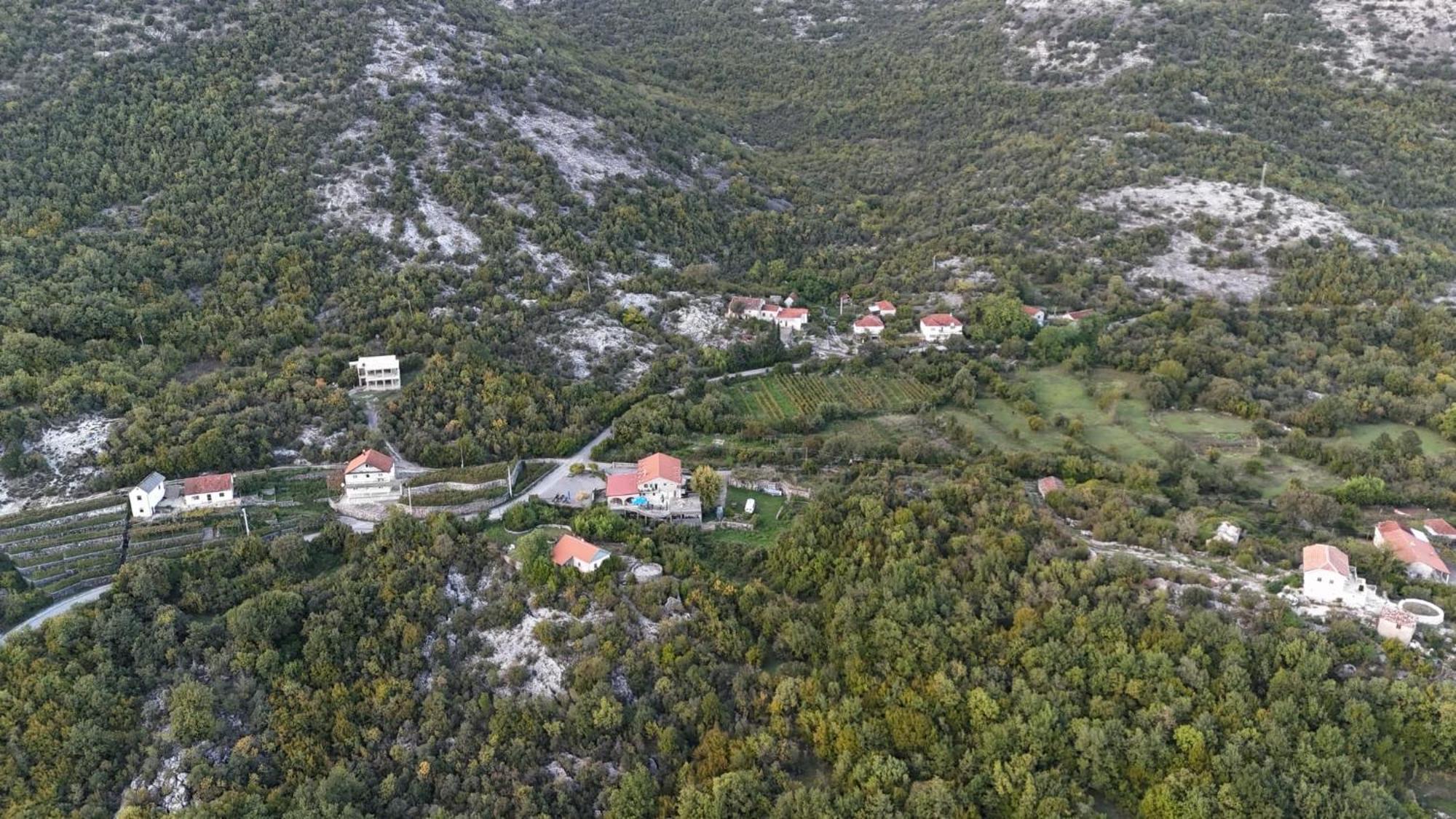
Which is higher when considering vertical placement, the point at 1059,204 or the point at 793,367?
the point at 1059,204

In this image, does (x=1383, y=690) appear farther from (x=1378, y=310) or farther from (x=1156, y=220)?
(x=1156, y=220)

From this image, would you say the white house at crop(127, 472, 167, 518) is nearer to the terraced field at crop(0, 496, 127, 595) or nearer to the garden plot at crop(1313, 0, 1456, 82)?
the terraced field at crop(0, 496, 127, 595)

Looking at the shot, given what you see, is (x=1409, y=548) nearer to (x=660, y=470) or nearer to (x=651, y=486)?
(x=660, y=470)

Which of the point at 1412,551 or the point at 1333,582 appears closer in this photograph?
the point at 1333,582

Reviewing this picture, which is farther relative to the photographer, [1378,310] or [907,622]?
[1378,310]

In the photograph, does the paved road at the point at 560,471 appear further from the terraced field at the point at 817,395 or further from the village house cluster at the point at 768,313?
the village house cluster at the point at 768,313

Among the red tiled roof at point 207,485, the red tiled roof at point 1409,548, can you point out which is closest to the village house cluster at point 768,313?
the red tiled roof at point 207,485

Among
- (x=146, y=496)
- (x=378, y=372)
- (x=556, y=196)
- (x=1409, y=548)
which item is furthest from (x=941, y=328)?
(x=146, y=496)

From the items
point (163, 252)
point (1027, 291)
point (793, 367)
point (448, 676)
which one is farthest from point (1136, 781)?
point (163, 252)
